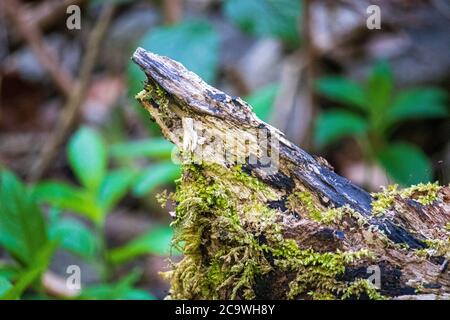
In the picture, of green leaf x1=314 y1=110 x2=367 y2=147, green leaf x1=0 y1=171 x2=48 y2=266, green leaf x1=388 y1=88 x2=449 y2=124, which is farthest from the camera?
green leaf x1=314 y1=110 x2=367 y2=147

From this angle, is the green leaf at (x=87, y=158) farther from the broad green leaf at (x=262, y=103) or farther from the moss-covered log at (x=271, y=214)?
the moss-covered log at (x=271, y=214)

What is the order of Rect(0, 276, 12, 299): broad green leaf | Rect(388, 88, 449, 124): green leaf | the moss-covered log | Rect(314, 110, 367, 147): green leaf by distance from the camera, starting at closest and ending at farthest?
1. the moss-covered log
2. Rect(0, 276, 12, 299): broad green leaf
3. Rect(388, 88, 449, 124): green leaf
4. Rect(314, 110, 367, 147): green leaf

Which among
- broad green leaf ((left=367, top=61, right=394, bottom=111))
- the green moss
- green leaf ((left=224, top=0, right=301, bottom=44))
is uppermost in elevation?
green leaf ((left=224, top=0, right=301, bottom=44))

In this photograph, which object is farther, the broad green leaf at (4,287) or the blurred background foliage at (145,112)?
the blurred background foliage at (145,112)

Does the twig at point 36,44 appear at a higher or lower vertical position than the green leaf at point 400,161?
higher

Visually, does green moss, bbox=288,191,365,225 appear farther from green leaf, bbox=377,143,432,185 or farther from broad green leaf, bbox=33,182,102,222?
green leaf, bbox=377,143,432,185

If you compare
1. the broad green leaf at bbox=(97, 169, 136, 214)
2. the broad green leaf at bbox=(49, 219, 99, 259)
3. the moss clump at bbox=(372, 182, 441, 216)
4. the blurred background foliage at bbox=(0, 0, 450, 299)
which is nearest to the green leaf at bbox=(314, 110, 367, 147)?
the blurred background foliage at bbox=(0, 0, 450, 299)

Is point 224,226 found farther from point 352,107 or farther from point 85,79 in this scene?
point 352,107

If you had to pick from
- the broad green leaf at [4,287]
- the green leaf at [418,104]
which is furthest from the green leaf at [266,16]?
the broad green leaf at [4,287]

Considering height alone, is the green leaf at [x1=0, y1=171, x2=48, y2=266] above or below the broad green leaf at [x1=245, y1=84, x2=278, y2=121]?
below
